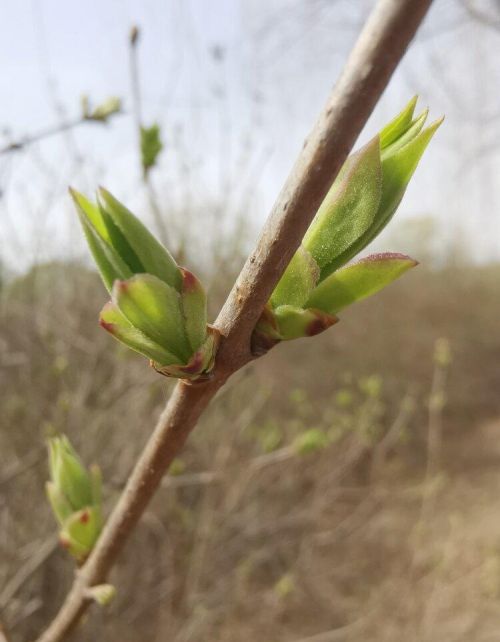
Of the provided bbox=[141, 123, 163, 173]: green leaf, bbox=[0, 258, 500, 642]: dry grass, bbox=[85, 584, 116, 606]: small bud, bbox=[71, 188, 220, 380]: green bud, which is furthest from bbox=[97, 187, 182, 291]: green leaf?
bbox=[0, 258, 500, 642]: dry grass

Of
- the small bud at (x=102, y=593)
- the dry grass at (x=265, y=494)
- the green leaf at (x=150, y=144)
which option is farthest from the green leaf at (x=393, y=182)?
the dry grass at (x=265, y=494)

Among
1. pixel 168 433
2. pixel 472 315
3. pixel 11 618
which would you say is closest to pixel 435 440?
pixel 472 315

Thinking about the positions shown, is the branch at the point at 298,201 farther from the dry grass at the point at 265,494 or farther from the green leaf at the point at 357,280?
the dry grass at the point at 265,494

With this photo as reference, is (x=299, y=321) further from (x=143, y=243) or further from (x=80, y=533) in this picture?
(x=80, y=533)

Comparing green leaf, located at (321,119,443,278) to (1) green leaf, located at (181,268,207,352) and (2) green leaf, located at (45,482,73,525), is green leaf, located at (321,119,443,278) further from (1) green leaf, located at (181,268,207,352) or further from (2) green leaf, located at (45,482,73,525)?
(2) green leaf, located at (45,482,73,525)

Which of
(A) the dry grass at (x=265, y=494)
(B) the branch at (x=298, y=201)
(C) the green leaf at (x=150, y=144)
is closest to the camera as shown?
(B) the branch at (x=298, y=201)

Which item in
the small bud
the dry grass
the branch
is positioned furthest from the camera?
Answer: the dry grass
